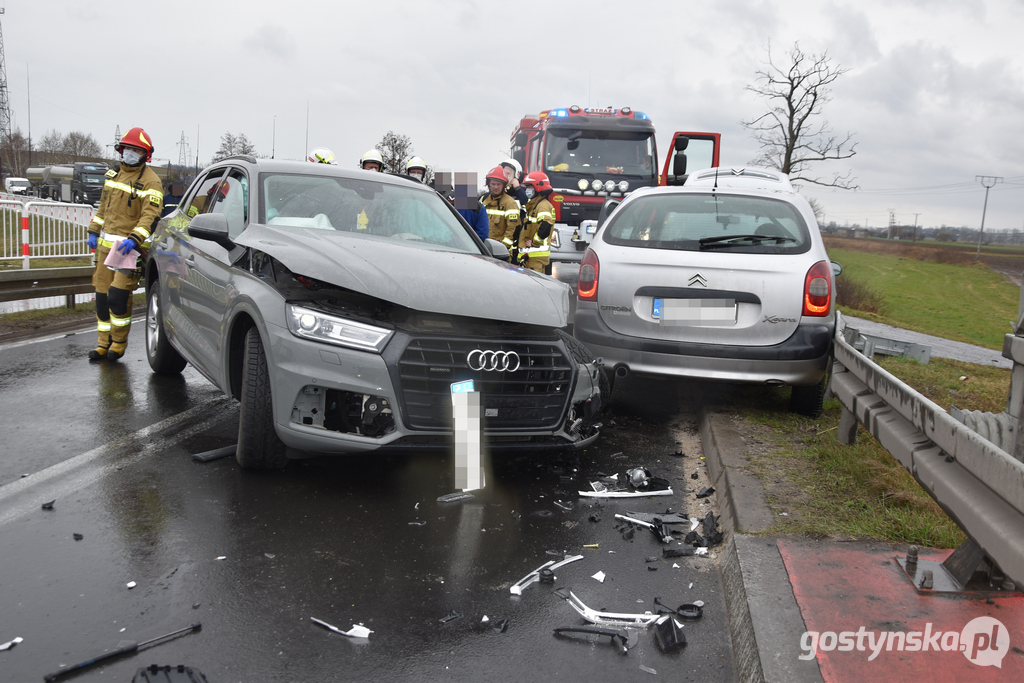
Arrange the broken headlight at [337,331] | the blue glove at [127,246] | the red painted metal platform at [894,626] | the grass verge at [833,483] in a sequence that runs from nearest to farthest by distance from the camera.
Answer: the red painted metal platform at [894,626] < the grass verge at [833,483] < the broken headlight at [337,331] < the blue glove at [127,246]

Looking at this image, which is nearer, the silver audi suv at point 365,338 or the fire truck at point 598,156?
the silver audi suv at point 365,338

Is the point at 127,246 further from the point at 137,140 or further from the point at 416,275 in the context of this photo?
the point at 416,275

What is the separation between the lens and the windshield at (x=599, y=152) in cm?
1502

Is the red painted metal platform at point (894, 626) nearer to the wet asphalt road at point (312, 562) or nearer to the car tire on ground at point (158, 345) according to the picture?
the wet asphalt road at point (312, 562)

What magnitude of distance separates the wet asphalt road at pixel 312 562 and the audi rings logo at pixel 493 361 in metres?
0.75

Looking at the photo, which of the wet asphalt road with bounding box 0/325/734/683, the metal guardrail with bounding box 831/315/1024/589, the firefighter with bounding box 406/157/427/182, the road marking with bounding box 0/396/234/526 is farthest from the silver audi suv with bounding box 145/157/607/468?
the firefighter with bounding box 406/157/427/182

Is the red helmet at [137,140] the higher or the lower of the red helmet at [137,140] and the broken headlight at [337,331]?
the higher

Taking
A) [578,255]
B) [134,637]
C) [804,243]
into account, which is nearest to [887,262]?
[578,255]

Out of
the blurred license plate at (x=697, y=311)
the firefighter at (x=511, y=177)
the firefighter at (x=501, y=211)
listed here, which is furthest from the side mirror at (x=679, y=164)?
the blurred license plate at (x=697, y=311)

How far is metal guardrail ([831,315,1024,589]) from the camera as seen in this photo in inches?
93.6

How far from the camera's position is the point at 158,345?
6746 millimetres

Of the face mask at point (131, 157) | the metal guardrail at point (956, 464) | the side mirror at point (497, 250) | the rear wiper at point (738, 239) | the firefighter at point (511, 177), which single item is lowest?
the metal guardrail at point (956, 464)

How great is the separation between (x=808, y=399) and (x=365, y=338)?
354 cm

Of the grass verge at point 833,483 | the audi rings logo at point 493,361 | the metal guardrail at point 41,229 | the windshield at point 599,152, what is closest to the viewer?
the grass verge at point 833,483
